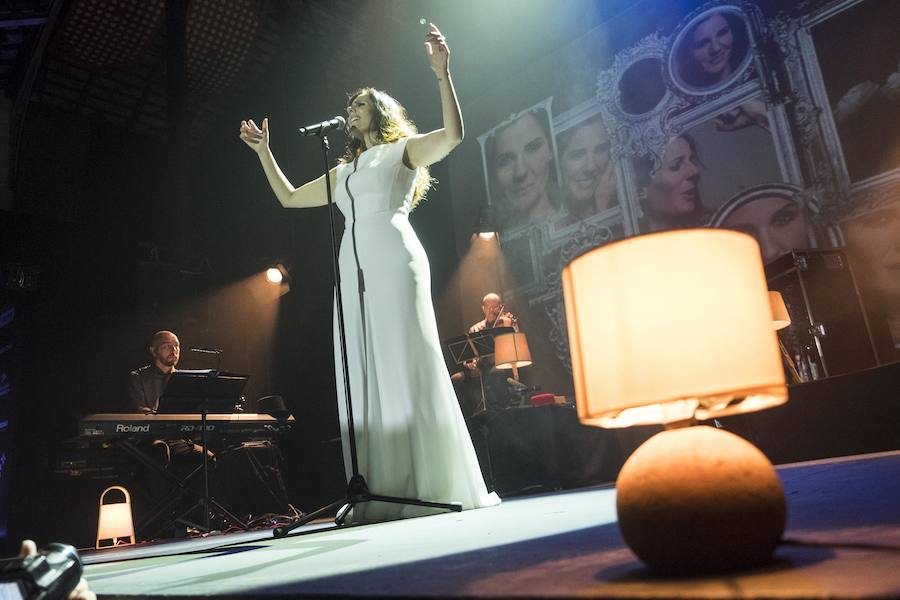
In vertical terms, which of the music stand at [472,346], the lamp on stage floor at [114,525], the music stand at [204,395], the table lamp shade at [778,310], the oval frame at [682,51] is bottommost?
the lamp on stage floor at [114,525]

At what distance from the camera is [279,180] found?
308 cm

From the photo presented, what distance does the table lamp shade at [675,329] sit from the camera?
890 mm

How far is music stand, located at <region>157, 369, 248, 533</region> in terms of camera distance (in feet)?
14.6

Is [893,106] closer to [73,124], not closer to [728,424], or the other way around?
[728,424]

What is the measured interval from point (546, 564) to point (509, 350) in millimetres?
4848

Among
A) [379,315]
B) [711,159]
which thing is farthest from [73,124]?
[711,159]

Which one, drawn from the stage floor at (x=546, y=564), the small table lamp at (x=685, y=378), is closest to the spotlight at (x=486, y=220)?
the stage floor at (x=546, y=564)

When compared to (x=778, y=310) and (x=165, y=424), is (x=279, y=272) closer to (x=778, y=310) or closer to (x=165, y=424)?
(x=165, y=424)

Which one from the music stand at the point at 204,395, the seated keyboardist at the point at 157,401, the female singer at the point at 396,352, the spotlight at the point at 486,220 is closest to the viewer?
the female singer at the point at 396,352

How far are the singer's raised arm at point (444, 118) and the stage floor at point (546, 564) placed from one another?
1.50m

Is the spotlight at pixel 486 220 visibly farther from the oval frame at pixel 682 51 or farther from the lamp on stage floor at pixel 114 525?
the lamp on stage floor at pixel 114 525

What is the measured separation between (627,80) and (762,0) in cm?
151

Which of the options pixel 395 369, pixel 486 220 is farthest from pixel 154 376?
pixel 486 220

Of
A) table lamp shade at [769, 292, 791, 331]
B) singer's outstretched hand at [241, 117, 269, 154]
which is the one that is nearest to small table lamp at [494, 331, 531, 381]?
table lamp shade at [769, 292, 791, 331]
